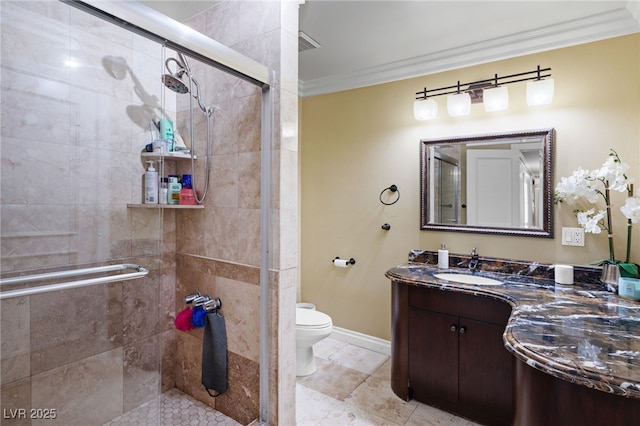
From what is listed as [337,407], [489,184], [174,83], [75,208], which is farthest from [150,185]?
[489,184]

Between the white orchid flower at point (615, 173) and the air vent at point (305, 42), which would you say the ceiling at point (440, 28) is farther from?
the white orchid flower at point (615, 173)

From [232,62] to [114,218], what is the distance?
100 cm

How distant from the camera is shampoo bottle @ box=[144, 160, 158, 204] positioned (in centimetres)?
184

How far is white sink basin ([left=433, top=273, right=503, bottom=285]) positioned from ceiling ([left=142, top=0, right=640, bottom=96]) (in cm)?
154

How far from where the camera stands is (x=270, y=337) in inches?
64.2

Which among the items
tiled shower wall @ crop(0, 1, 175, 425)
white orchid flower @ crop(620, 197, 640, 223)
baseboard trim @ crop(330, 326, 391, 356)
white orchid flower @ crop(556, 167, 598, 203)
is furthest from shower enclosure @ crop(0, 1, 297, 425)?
white orchid flower @ crop(620, 197, 640, 223)

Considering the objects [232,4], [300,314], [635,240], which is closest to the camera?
[232,4]

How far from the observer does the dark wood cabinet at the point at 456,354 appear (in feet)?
6.06

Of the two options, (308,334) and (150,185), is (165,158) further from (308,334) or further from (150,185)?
(308,334)

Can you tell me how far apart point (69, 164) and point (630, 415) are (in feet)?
7.60

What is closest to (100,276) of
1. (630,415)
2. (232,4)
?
(232,4)

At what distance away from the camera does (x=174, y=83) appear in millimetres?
1866

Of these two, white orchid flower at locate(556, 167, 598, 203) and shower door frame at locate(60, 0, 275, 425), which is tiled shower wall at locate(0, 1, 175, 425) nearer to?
shower door frame at locate(60, 0, 275, 425)

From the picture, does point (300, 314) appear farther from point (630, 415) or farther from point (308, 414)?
point (630, 415)
